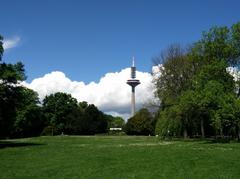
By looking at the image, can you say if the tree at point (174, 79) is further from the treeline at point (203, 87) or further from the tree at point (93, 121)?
the tree at point (93, 121)

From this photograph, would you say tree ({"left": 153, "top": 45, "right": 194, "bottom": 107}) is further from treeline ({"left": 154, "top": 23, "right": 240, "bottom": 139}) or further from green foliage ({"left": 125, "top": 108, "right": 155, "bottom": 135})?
green foliage ({"left": 125, "top": 108, "right": 155, "bottom": 135})

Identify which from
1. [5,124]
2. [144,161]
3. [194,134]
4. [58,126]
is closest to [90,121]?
[58,126]

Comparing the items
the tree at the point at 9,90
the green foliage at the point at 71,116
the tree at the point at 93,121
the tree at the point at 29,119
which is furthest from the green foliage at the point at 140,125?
the tree at the point at 9,90

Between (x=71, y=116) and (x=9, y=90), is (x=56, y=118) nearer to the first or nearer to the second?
(x=71, y=116)

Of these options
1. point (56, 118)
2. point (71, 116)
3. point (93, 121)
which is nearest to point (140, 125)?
point (93, 121)

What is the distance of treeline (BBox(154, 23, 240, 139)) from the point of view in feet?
166

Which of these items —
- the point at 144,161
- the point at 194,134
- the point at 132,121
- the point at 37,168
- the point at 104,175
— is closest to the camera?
the point at 104,175

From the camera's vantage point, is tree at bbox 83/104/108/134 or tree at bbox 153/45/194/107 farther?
tree at bbox 83/104/108/134

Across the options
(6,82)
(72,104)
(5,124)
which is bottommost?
(5,124)

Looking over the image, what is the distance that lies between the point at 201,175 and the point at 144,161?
22.2 feet

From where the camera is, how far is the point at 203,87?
176ft

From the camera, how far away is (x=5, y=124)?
51.5m

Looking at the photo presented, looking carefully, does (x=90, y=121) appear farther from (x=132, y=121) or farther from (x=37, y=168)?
(x=37, y=168)

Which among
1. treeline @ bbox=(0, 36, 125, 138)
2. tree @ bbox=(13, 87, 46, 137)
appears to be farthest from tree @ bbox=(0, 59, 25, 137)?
tree @ bbox=(13, 87, 46, 137)
